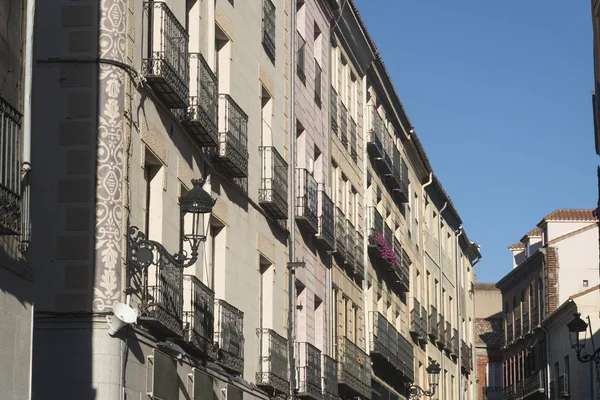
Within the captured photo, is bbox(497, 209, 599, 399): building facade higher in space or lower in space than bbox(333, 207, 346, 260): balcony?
higher

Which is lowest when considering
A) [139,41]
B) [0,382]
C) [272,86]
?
[0,382]

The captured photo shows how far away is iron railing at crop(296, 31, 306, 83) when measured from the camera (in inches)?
1156

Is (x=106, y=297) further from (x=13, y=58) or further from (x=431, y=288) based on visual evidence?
(x=431, y=288)

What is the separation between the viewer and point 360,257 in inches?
1430

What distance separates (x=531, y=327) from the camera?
73312 millimetres

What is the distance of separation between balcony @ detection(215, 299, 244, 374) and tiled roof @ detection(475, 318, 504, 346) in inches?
2465

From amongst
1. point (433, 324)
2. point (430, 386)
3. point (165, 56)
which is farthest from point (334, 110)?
point (433, 324)

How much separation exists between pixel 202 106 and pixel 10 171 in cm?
768

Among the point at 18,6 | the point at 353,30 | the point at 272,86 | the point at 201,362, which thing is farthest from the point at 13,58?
the point at 353,30

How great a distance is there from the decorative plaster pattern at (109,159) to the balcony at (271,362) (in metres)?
8.52

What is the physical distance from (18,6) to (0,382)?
3.70 meters

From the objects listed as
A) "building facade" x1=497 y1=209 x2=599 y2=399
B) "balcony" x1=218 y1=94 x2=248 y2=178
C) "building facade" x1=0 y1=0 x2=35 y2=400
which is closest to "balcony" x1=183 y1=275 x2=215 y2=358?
"balcony" x1=218 y1=94 x2=248 y2=178

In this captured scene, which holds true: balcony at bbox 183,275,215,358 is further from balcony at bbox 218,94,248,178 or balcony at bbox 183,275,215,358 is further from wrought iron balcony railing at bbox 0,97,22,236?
wrought iron balcony railing at bbox 0,97,22,236

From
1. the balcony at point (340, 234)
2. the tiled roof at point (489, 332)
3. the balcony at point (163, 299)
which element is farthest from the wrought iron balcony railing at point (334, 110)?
the tiled roof at point (489, 332)
